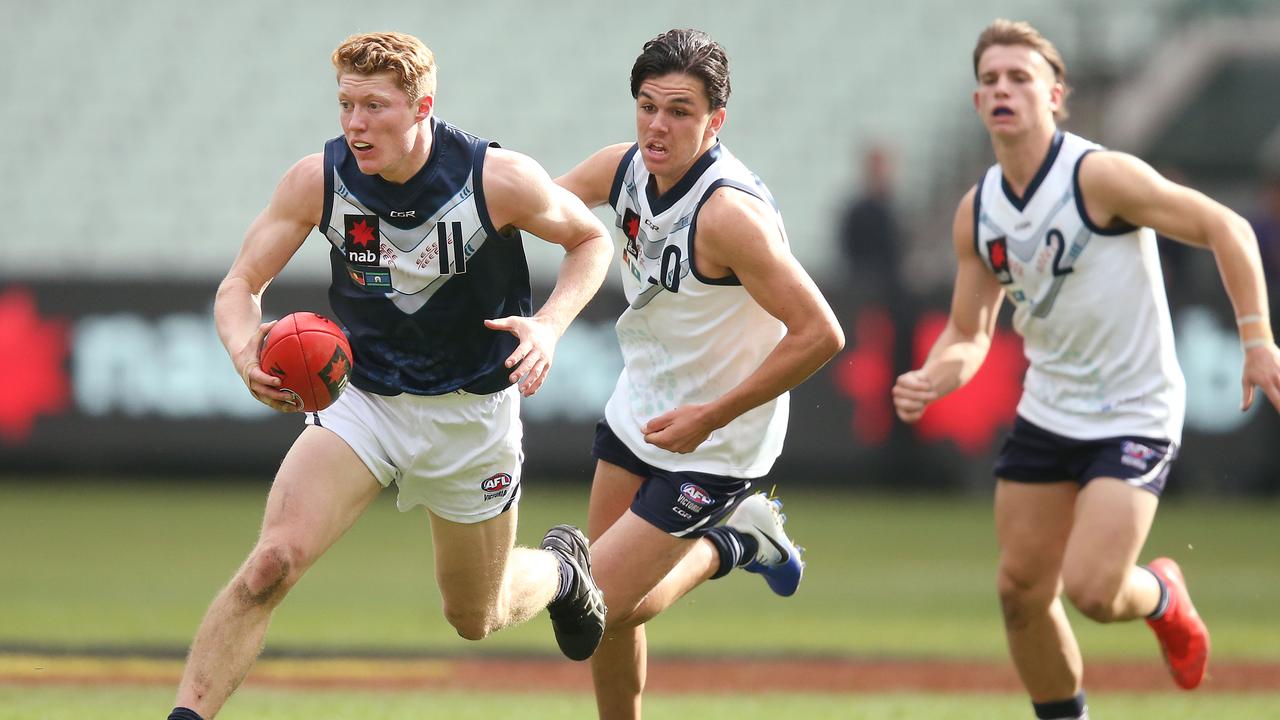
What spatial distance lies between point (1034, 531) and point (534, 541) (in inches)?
254

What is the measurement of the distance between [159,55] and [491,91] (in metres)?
4.32

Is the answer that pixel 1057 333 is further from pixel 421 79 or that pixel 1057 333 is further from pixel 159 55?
pixel 159 55

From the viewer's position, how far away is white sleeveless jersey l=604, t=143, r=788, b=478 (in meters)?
6.22

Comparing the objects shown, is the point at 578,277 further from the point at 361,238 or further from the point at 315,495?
the point at 315,495

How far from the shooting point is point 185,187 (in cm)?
2072

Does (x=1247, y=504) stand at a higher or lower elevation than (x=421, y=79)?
lower

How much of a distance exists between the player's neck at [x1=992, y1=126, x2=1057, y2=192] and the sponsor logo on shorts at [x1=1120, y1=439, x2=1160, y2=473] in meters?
1.10

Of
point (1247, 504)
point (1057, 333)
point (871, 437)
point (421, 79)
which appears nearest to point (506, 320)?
point (421, 79)

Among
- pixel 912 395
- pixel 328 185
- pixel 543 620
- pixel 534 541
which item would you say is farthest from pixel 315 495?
pixel 534 541

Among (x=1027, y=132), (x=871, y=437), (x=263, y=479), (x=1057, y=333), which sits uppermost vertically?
(x=1027, y=132)

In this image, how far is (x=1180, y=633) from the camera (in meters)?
6.98

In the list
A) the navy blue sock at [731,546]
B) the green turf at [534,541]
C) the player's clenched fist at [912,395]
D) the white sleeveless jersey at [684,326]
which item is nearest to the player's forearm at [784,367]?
the white sleeveless jersey at [684,326]

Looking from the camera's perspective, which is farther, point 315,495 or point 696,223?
point 696,223

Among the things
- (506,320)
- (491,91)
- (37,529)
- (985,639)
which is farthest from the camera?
(491,91)
